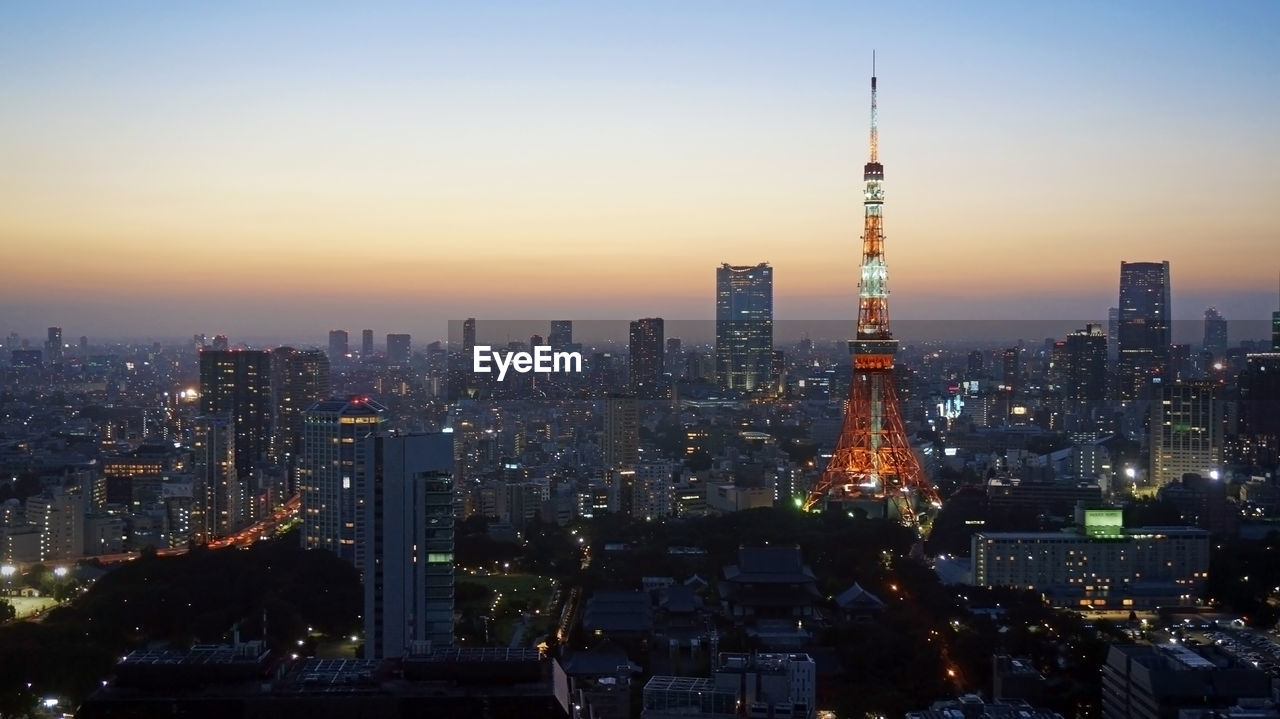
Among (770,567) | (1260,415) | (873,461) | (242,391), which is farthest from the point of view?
(242,391)

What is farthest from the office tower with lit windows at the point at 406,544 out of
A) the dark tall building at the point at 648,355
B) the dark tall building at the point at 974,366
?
the dark tall building at the point at 974,366

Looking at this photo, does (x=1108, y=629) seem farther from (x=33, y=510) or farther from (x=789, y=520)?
(x=33, y=510)

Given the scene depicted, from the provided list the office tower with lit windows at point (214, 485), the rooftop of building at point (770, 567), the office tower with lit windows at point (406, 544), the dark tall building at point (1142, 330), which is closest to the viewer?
the office tower with lit windows at point (406, 544)

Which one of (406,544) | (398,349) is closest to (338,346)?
(398,349)

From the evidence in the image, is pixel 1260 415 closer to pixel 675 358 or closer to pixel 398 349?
pixel 675 358

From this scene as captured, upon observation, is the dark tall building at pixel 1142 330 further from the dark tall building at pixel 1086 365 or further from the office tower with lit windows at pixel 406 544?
the office tower with lit windows at pixel 406 544

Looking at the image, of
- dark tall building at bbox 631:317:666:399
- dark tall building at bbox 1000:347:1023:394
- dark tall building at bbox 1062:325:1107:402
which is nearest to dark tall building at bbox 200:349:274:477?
dark tall building at bbox 631:317:666:399

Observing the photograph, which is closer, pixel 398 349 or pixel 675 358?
pixel 398 349
